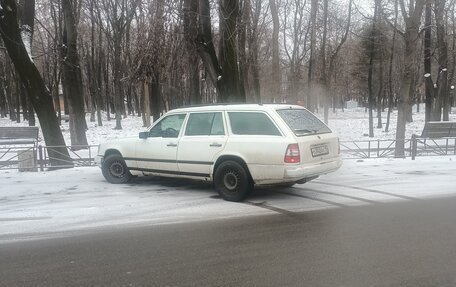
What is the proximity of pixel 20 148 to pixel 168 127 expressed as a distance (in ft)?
20.4

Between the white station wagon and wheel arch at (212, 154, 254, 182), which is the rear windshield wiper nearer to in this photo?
the white station wagon

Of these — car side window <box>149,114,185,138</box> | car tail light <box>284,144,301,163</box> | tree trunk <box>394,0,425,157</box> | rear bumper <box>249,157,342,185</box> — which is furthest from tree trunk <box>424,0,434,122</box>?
car tail light <box>284,144,301,163</box>

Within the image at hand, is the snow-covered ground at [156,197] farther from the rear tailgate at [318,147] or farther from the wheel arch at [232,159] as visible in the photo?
the rear tailgate at [318,147]

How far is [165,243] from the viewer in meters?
5.72

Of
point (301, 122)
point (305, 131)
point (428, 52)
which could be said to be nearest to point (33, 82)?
point (301, 122)

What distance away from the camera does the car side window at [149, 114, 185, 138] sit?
8.93 meters

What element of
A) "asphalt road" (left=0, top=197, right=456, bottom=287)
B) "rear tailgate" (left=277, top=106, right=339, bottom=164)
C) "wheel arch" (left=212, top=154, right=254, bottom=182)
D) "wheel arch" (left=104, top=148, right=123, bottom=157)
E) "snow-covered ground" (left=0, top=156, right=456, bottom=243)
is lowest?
"asphalt road" (left=0, top=197, right=456, bottom=287)

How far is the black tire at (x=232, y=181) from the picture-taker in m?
7.89

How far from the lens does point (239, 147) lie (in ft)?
25.8

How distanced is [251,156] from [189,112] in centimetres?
185

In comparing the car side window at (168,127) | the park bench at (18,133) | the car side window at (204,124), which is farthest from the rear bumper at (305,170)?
the park bench at (18,133)

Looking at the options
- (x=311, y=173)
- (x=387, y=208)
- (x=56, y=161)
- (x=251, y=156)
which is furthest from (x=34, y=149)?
(x=387, y=208)

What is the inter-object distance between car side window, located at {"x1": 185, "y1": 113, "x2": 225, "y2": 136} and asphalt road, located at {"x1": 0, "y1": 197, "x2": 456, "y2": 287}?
212cm

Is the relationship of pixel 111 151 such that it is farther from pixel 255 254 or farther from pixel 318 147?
pixel 255 254
